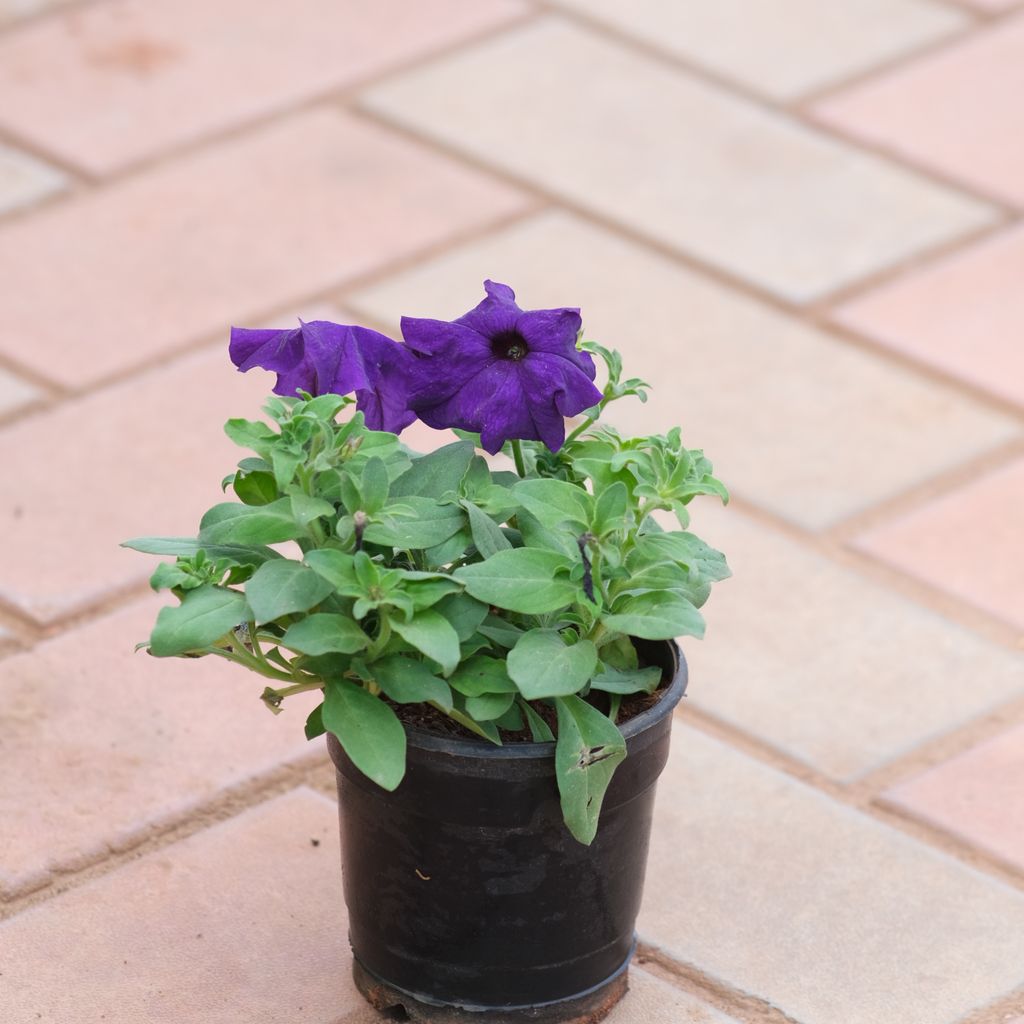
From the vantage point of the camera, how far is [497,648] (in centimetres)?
164

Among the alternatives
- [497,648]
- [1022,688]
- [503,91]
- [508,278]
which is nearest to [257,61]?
[503,91]

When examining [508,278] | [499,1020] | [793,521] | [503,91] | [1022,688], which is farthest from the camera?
[503,91]

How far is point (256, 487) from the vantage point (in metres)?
1.64

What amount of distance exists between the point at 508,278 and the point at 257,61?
75 centimetres

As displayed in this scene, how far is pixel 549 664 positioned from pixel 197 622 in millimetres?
267

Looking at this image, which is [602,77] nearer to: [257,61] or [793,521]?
[257,61]

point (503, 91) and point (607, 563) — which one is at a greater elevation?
point (607, 563)

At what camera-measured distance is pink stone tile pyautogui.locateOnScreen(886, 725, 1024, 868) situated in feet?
6.78

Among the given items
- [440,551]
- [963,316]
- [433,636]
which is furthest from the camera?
[963,316]

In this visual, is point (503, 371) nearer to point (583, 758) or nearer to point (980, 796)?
point (583, 758)

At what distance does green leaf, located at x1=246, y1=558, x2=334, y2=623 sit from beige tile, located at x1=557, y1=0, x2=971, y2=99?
2.04 meters

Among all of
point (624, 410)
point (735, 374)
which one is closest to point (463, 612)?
point (624, 410)

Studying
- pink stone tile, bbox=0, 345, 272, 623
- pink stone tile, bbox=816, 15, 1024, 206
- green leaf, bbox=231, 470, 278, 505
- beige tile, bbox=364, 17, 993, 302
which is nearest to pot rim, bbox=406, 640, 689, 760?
green leaf, bbox=231, 470, 278, 505

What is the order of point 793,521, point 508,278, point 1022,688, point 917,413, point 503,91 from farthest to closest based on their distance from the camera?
point 503,91, point 508,278, point 917,413, point 793,521, point 1022,688
